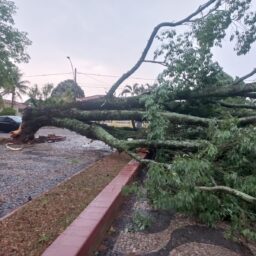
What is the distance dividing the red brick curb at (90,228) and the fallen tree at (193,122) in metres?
0.54

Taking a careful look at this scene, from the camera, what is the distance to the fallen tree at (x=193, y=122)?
425 cm

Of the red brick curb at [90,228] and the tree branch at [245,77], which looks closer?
the red brick curb at [90,228]

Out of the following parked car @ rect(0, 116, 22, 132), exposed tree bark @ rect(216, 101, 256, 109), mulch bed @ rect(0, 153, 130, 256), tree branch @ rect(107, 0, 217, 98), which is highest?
tree branch @ rect(107, 0, 217, 98)

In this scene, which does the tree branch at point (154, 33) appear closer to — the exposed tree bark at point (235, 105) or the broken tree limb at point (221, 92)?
the broken tree limb at point (221, 92)

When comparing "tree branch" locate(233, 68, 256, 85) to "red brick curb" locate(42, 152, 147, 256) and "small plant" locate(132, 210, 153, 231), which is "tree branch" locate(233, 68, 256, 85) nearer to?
"red brick curb" locate(42, 152, 147, 256)

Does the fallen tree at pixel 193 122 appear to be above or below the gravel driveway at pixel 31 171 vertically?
above

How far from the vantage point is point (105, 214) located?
381 centimetres

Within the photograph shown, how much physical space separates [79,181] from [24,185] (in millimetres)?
865

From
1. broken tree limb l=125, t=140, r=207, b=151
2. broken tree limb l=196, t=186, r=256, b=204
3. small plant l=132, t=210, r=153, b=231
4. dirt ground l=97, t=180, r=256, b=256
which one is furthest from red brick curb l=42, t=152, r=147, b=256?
broken tree limb l=125, t=140, r=207, b=151

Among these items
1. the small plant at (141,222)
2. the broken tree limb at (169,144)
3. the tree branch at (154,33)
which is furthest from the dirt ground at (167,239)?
the tree branch at (154,33)

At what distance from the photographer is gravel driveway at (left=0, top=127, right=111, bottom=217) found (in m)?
5.01

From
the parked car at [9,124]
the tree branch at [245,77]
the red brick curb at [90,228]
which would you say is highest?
the tree branch at [245,77]

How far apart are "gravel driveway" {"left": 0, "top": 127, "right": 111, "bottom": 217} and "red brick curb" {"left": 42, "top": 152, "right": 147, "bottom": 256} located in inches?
43.6

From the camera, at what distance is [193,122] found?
306 inches
